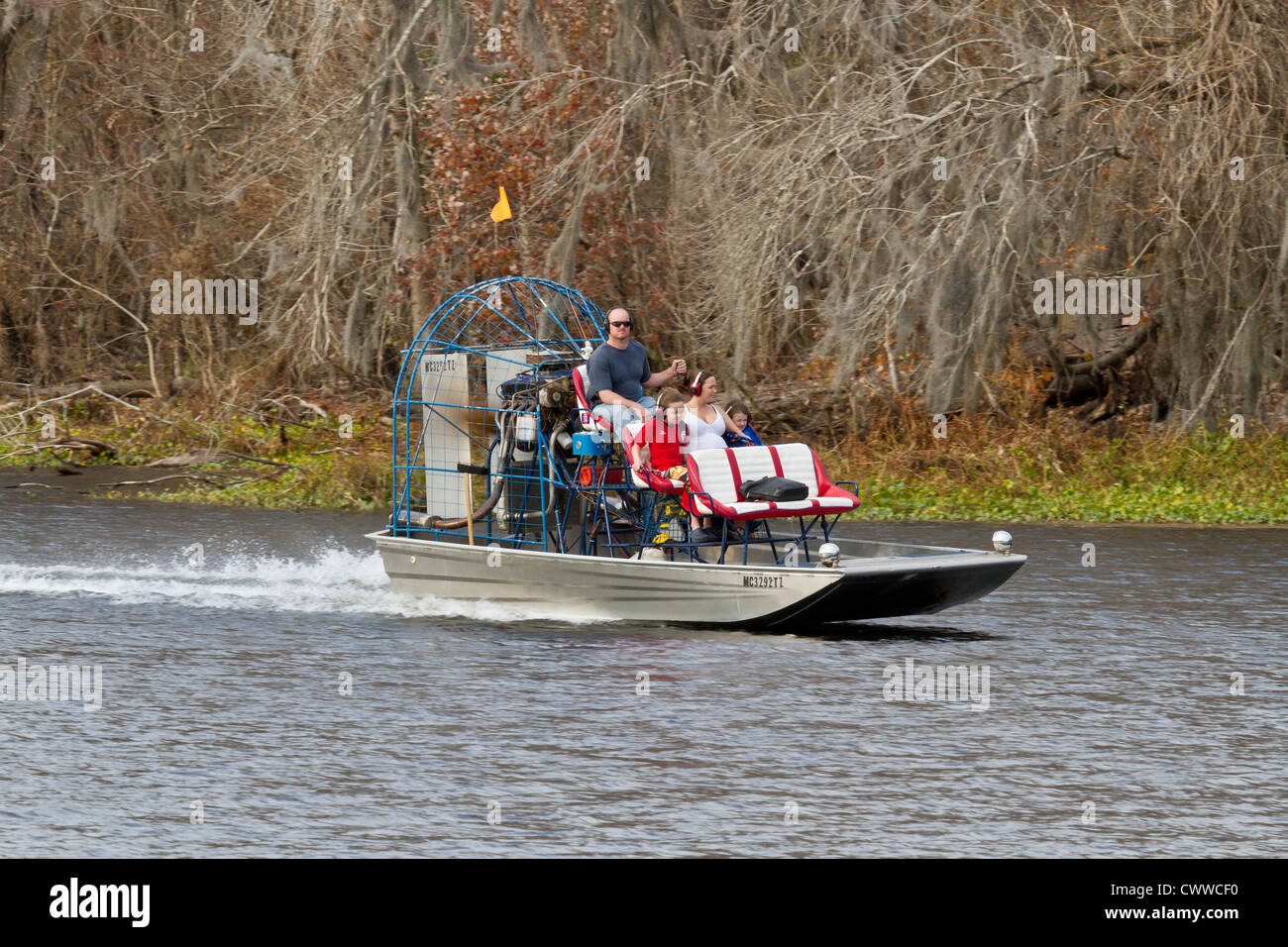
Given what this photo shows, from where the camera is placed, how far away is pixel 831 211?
21.3 metres

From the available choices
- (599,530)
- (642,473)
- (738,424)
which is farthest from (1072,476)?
(642,473)

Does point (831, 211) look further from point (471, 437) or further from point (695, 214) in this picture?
point (471, 437)

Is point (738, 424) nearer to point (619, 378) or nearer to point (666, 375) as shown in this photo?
point (666, 375)

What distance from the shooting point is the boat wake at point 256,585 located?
14.5m

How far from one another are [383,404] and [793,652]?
56.5 ft

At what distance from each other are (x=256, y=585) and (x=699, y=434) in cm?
449

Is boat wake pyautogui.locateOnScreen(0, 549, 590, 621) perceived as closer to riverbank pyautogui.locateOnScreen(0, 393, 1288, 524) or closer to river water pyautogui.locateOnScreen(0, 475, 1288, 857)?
river water pyautogui.locateOnScreen(0, 475, 1288, 857)

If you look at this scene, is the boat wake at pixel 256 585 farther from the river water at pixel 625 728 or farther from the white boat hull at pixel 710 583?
the white boat hull at pixel 710 583

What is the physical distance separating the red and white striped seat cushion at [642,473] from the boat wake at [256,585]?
132cm

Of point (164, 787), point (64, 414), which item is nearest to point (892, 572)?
point (164, 787)

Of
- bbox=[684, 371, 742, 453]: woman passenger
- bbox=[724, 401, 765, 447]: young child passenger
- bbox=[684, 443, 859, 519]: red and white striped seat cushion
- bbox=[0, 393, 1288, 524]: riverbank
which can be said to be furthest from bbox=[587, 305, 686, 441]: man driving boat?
bbox=[0, 393, 1288, 524]: riverbank

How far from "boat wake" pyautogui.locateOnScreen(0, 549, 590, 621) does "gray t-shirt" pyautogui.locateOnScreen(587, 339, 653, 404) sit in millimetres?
1738

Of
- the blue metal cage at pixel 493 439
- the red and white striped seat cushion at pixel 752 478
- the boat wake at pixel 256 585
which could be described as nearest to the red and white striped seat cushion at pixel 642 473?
the red and white striped seat cushion at pixel 752 478

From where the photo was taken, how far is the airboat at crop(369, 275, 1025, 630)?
12539 millimetres
